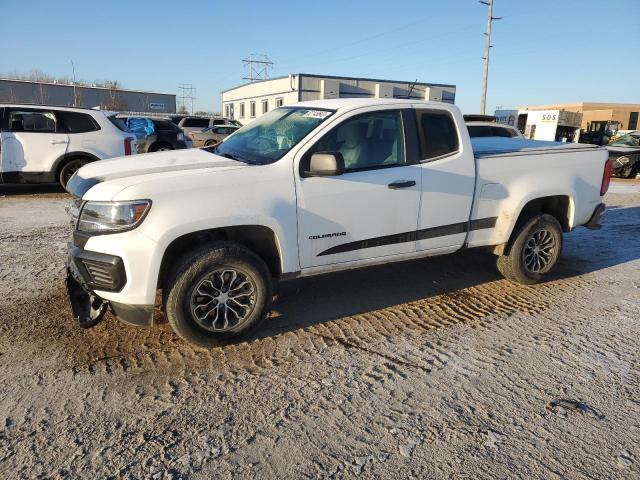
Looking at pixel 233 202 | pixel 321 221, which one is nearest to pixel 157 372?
pixel 233 202

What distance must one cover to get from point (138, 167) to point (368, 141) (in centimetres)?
192

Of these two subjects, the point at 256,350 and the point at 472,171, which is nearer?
the point at 256,350

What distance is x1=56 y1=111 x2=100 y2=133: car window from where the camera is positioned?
982 cm

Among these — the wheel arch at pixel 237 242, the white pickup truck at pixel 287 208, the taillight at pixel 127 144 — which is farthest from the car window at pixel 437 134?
the taillight at pixel 127 144

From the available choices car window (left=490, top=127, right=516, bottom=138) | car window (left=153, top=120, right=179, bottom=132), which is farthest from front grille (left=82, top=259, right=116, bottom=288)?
car window (left=153, top=120, right=179, bottom=132)

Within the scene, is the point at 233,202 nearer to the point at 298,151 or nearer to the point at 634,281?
the point at 298,151

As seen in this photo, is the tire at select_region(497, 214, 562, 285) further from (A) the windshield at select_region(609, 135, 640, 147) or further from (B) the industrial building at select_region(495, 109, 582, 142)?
(B) the industrial building at select_region(495, 109, 582, 142)

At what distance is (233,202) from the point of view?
3.47m

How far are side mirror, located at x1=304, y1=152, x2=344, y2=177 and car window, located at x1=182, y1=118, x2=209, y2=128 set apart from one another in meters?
20.6

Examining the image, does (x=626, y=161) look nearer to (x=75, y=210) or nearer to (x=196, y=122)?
(x=75, y=210)

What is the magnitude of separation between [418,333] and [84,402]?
2.53 m

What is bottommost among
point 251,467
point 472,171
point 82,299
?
point 251,467

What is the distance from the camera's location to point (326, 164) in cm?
367

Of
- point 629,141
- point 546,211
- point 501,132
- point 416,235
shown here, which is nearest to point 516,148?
point 546,211
